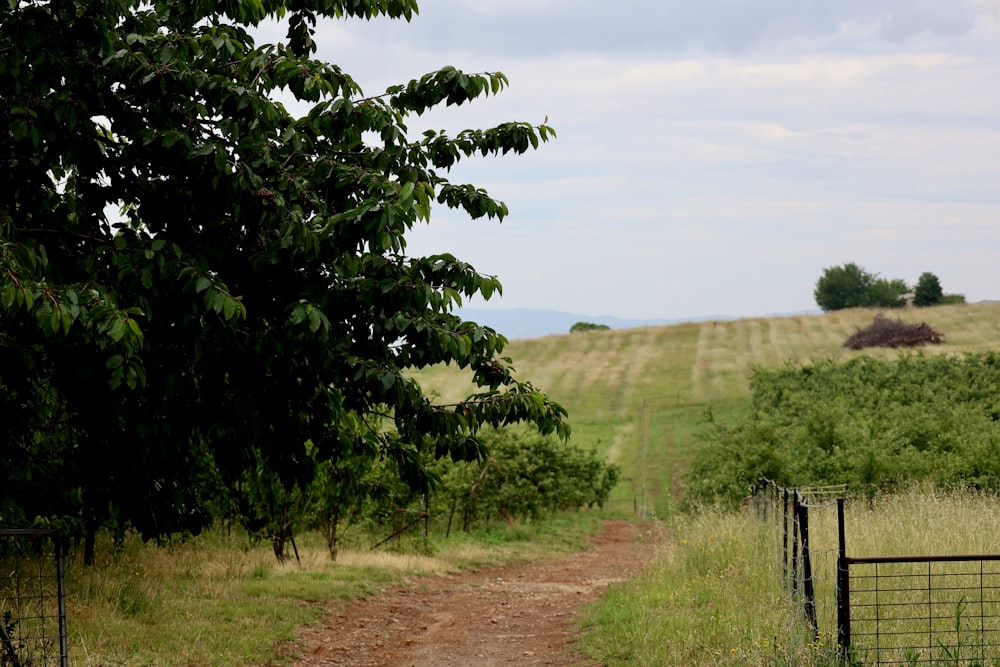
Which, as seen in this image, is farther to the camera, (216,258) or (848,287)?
(848,287)

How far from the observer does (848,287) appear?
12612 centimetres

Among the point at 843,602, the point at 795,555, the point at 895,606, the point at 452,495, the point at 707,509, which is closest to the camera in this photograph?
the point at 843,602

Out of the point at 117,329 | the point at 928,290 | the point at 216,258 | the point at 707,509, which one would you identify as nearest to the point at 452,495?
the point at 707,509

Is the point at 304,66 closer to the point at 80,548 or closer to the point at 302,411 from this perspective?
the point at 302,411

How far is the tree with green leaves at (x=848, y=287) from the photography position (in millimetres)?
122750

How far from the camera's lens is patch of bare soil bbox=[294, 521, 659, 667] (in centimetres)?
1098

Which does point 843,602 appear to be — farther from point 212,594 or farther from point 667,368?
point 667,368

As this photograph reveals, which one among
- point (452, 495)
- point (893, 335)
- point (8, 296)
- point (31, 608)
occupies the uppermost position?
point (893, 335)

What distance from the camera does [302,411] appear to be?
25.0 feet

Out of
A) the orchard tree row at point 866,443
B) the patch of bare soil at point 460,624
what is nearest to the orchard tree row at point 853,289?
the orchard tree row at point 866,443

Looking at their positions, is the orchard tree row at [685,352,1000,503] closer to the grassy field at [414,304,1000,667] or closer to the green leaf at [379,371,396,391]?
the grassy field at [414,304,1000,667]

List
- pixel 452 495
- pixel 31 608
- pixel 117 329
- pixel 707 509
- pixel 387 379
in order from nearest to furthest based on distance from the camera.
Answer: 1. pixel 117 329
2. pixel 387 379
3. pixel 31 608
4. pixel 707 509
5. pixel 452 495

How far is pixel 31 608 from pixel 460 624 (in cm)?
532

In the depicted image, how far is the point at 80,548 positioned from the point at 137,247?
30.5 feet
